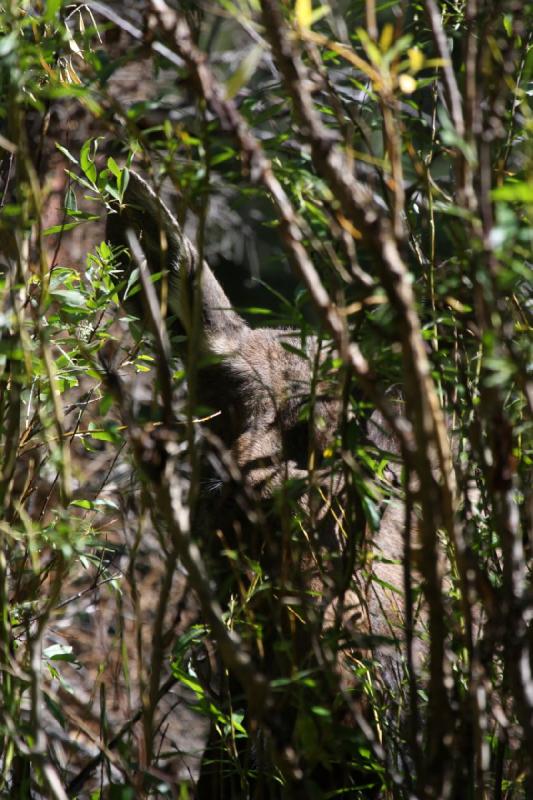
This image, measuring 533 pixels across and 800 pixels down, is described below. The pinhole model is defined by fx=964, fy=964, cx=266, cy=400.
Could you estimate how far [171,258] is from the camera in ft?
11.2

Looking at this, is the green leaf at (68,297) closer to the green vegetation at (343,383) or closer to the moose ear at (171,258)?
the green vegetation at (343,383)

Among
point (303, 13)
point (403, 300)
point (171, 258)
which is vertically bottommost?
point (403, 300)

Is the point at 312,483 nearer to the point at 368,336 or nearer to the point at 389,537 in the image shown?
the point at 368,336

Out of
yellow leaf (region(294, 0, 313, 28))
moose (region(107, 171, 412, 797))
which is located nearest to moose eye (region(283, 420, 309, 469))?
moose (region(107, 171, 412, 797))

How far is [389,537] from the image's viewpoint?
12.2ft

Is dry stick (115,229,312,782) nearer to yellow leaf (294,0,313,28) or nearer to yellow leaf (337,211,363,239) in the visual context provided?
yellow leaf (337,211,363,239)

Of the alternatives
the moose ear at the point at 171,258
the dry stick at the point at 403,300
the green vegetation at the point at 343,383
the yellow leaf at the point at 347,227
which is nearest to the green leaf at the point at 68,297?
the green vegetation at the point at 343,383

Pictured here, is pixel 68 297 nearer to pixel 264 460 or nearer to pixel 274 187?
pixel 274 187

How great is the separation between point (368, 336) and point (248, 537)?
159 centimetres

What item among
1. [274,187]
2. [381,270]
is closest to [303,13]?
[274,187]

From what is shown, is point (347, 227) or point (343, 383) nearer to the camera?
point (347, 227)

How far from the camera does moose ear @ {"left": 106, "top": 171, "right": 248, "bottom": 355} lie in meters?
2.84

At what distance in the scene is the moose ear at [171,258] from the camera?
284 cm

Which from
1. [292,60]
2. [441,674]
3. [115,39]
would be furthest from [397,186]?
[115,39]
